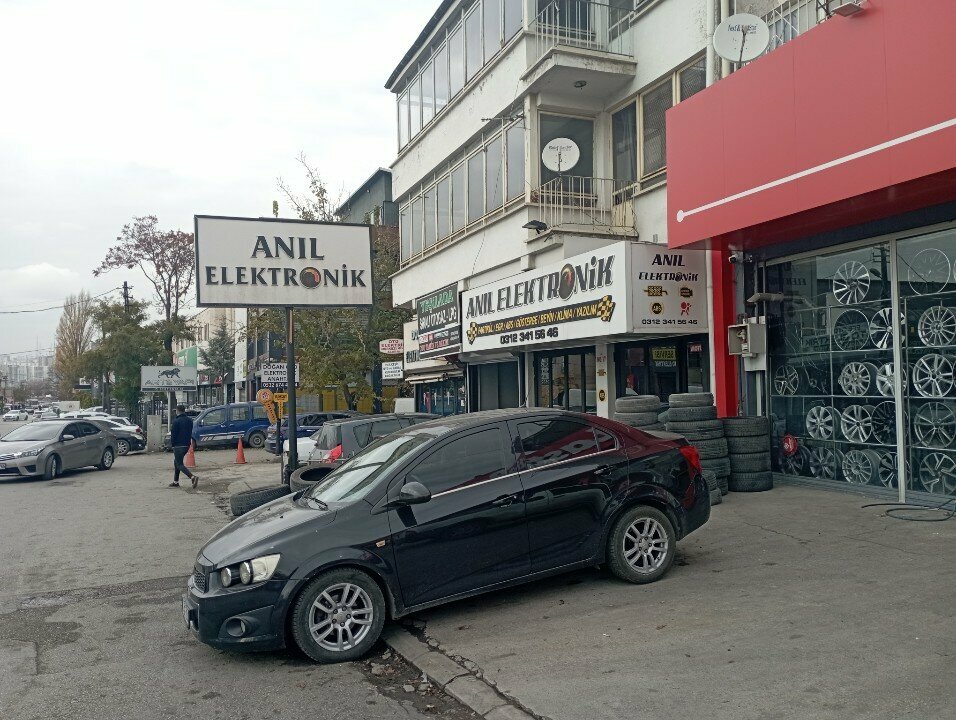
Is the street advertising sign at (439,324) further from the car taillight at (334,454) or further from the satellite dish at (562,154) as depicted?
the car taillight at (334,454)

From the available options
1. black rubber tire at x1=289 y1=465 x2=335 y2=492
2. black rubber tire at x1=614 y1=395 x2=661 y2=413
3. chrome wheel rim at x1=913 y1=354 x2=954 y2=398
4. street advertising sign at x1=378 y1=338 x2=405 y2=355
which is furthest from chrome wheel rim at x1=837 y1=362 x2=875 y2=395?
street advertising sign at x1=378 y1=338 x2=405 y2=355

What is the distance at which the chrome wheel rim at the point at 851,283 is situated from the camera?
1016cm

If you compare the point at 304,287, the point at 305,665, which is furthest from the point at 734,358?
the point at 305,665

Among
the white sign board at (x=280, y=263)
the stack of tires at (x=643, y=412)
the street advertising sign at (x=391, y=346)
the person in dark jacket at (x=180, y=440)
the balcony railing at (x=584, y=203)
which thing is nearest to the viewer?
the stack of tires at (x=643, y=412)

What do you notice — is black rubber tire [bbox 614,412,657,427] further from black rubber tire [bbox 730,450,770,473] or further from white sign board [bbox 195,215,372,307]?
white sign board [bbox 195,215,372,307]

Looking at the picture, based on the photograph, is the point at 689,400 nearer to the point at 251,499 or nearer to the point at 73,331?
the point at 251,499

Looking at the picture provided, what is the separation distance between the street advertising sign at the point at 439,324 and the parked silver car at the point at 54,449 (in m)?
9.21

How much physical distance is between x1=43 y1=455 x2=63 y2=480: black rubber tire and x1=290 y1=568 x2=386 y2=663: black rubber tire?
1692 centimetres

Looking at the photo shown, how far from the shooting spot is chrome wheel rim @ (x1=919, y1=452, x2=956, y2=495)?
912 centimetres

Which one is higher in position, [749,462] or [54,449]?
[749,462]

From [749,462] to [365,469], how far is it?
6.42 metres

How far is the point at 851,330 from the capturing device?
10359 mm

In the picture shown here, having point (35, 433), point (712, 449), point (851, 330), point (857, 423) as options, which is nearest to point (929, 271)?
point (851, 330)

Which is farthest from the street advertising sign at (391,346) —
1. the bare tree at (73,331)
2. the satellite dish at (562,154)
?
the bare tree at (73,331)
